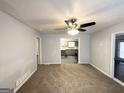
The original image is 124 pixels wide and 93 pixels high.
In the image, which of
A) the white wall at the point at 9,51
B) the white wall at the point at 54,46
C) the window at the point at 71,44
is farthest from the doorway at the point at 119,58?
the window at the point at 71,44

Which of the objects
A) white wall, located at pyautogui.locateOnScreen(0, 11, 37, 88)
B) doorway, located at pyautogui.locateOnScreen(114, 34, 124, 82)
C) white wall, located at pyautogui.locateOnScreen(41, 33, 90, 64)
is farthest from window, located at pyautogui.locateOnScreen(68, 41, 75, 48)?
white wall, located at pyautogui.locateOnScreen(0, 11, 37, 88)

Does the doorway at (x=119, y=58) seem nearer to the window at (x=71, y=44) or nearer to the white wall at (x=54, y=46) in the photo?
the white wall at (x=54, y=46)

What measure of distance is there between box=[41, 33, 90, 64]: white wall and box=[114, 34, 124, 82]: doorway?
3.54 m

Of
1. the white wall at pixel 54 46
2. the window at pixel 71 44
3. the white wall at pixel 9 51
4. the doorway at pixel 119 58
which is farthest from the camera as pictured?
the window at pixel 71 44

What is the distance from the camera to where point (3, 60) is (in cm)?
259

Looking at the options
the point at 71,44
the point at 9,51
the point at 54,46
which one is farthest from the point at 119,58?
the point at 71,44

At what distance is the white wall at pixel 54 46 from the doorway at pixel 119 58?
3544mm

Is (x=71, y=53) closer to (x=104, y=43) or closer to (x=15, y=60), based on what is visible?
(x=104, y=43)

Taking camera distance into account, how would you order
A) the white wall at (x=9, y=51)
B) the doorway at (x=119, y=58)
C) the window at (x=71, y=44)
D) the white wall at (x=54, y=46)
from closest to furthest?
1. the white wall at (x=9, y=51)
2. the doorway at (x=119, y=58)
3. the white wall at (x=54, y=46)
4. the window at (x=71, y=44)

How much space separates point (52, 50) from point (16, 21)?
466 centimetres

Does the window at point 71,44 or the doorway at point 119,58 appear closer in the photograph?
the doorway at point 119,58

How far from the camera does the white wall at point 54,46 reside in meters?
7.85

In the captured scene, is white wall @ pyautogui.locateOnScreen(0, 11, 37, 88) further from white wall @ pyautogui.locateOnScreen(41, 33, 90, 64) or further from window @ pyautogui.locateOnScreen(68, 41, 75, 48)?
window @ pyautogui.locateOnScreen(68, 41, 75, 48)

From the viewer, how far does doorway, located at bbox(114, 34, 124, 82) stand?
4.07 metres
